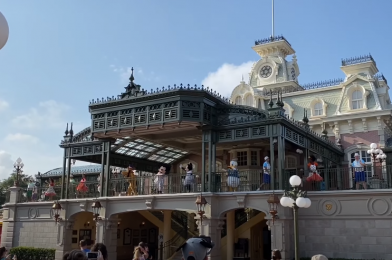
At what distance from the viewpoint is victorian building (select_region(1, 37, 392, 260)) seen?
1656cm

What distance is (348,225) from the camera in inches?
640

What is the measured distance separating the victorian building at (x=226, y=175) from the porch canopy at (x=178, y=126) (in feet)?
0.17

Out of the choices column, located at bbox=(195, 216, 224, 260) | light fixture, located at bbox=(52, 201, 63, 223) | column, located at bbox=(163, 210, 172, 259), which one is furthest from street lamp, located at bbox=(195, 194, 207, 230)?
light fixture, located at bbox=(52, 201, 63, 223)

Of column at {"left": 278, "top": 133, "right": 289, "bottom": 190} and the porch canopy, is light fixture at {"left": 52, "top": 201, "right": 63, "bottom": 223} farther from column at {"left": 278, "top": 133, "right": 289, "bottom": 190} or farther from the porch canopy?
column at {"left": 278, "top": 133, "right": 289, "bottom": 190}

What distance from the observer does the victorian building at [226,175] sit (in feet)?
54.3

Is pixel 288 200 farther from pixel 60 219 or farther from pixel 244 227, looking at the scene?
pixel 60 219

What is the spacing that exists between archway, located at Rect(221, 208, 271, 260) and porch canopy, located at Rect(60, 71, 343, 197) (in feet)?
11.6

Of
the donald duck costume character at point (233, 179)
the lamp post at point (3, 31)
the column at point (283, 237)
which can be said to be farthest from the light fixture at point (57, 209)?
the lamp post at point (3, 31)

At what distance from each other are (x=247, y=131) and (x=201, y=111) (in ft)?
6.83

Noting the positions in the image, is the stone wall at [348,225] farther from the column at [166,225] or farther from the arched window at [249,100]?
the arched window at [249,100]

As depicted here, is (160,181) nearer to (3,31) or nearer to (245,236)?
(245,236)

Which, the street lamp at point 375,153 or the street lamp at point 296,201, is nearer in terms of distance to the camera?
the street lamp at point 296,201

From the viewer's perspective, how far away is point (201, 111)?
59.8 ft

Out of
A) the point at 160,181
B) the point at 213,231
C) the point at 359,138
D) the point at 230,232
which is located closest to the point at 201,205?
the point at 213,231
